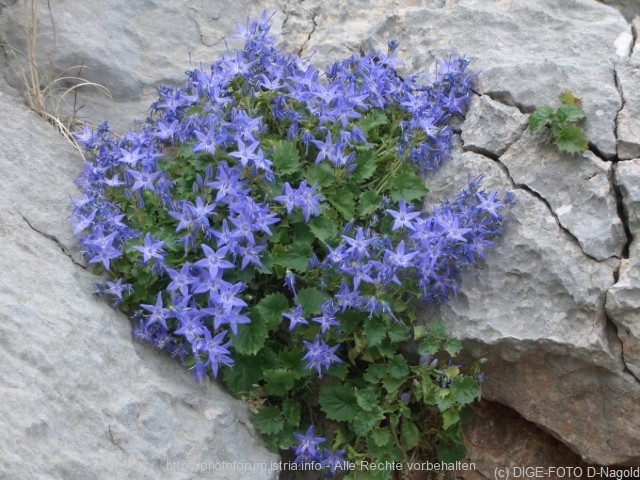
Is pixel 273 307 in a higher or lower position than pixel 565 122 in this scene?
lower

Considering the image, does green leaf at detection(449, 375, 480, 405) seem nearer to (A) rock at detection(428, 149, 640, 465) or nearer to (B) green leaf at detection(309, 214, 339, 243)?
(A) rock at detection(428, 149, 640, 465)

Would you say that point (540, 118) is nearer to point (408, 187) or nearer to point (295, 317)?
point (408, 187)

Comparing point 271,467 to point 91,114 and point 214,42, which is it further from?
point 214,42

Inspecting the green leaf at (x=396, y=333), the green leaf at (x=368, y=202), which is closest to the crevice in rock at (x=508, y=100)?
the green leaf at (x=368, y=202)

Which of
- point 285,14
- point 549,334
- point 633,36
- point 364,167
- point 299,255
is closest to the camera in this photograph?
point 549,334

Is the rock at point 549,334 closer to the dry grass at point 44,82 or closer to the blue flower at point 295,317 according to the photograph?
the blue flower at point 295,317

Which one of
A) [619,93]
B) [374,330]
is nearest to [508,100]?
[619,93]
